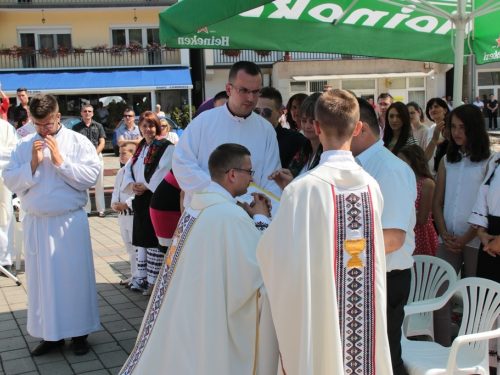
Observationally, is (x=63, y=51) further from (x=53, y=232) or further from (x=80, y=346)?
(x=80, y=346)

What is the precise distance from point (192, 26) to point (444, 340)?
10.3 ft

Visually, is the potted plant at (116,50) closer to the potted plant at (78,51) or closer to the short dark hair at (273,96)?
the potted plant at (78,51)

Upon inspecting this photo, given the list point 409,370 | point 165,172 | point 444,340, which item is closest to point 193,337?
point 409,370

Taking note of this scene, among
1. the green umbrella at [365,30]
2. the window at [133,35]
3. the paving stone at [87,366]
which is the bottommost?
the paving stone at [87,366]

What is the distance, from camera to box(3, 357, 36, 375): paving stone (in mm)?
4500

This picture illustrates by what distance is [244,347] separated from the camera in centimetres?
325

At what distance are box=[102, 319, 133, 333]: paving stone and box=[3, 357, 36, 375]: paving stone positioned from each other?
82cm

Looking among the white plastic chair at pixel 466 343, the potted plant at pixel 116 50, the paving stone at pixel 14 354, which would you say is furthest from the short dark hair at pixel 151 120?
the potted plant at pixel 116 50

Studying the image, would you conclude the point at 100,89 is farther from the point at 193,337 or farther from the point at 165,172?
the point at 193,337

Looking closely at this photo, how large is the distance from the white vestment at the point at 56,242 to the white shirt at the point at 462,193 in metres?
3.02

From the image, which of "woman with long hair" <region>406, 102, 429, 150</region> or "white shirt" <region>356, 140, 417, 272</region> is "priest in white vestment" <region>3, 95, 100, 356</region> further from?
"woman with long hair" <region>406, 102, 429, 150</region>

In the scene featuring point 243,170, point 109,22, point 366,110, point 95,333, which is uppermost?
point 109,22

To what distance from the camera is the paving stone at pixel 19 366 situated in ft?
14.8

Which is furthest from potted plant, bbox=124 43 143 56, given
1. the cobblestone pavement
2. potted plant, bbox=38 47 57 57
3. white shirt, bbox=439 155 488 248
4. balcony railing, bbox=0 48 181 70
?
white shirt, bbox=439 155 488 248
